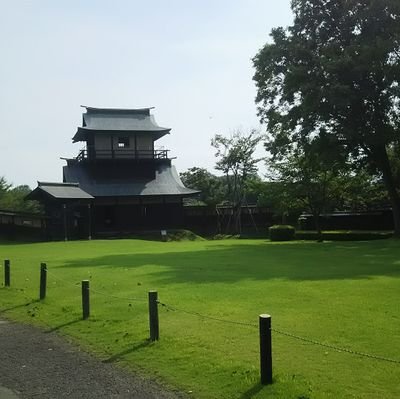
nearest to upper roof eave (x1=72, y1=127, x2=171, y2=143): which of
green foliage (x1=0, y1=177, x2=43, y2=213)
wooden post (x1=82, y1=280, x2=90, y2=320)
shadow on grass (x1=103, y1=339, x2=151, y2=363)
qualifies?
green foliage (x1=0, y1=177, x2=43, y2=213)

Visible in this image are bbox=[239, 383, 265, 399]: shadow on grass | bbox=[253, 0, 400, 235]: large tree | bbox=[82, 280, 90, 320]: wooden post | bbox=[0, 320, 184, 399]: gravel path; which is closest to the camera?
bbox=[239, 383, 265, 399]: shadow on grass

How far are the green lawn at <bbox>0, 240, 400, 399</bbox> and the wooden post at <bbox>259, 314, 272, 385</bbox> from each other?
0.12 m

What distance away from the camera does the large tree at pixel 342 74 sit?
2769 cm

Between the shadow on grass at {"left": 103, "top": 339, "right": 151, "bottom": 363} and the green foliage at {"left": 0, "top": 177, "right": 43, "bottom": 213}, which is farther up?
the green foliage at {"left": 0, "top": 177, "right": 43, "bottom": 213}

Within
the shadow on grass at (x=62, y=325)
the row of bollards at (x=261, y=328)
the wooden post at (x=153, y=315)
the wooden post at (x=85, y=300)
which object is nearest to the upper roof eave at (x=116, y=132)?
the row of bollards at (x=261, y=328)

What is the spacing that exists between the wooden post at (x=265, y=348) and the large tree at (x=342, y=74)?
23565mm

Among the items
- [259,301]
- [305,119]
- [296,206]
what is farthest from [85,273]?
[296,206]

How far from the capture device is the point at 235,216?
50281mm

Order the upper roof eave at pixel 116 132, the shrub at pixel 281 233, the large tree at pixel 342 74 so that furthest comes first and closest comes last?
the upper roof eave at pixel 116 132 < the shrub at pixel 281 233 < the large tree at pixel 342 74

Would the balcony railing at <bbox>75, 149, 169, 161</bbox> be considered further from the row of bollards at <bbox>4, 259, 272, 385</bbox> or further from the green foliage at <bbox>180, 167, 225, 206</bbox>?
the row of bollards at <bbox>4, 259, 272, 385</bbox>

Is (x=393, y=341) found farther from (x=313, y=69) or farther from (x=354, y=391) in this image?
(x=313, y=69)

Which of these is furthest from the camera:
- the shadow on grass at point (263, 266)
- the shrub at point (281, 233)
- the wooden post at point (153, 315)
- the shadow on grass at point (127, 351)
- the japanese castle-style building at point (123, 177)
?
the japanese castle-style building at point (123, 177)

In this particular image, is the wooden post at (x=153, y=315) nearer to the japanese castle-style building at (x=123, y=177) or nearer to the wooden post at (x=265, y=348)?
the wooden post at (x=265, y=348)

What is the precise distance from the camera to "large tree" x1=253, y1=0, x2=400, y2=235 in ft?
90.8
